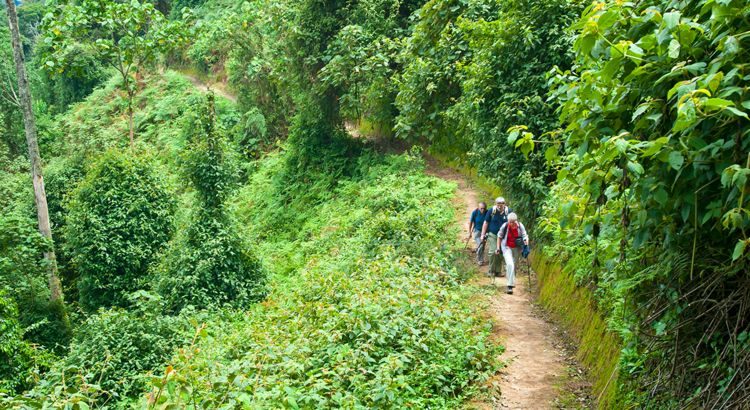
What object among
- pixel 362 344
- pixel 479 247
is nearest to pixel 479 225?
pixel 479 247

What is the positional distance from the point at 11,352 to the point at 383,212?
27.0 feet

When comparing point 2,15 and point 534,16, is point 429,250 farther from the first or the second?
point 2,15

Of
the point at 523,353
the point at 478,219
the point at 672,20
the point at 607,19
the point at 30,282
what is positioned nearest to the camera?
the point at 672,20

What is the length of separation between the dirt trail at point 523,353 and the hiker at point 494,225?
1.29ft

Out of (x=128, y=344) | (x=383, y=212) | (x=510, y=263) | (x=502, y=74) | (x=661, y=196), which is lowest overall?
(x=128, y=344)

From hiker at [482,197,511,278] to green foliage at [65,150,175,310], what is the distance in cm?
924

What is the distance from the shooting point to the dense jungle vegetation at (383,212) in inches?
120

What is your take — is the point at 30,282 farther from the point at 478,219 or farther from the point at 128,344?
the point at 478,219

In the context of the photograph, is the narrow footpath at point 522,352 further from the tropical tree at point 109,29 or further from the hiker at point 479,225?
the tropical tree at point 109,29

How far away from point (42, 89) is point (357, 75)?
3348cm

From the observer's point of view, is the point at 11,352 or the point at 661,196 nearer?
the point at 661,196

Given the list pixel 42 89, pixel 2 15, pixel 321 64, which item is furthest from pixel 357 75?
pixel 2 15

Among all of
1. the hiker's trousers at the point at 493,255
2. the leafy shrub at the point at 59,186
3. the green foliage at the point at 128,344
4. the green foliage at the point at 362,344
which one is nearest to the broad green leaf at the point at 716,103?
the green foliage at the point at 362,344

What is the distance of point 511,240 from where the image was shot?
852cm
